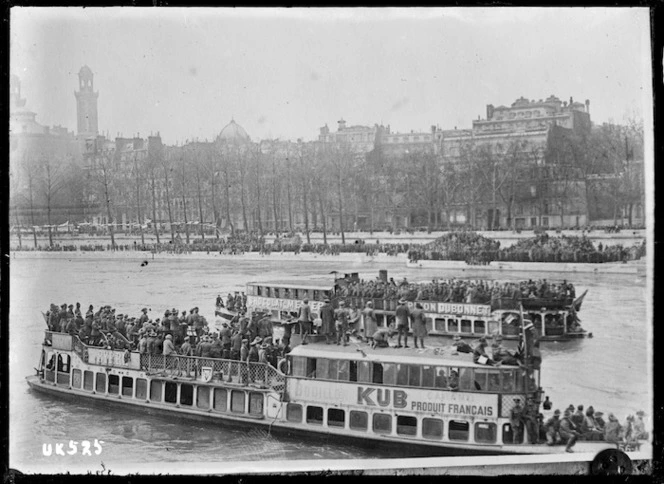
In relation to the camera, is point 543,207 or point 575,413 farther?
point 543,207

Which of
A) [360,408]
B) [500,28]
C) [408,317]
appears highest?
[500,28]

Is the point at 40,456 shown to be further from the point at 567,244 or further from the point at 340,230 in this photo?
the point at 567,244

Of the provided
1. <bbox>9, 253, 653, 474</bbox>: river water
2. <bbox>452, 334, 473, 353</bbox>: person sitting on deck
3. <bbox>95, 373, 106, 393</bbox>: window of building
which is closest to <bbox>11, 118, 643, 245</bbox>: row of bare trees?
<bbox>9, 253, 653, 474</bbox>: river water

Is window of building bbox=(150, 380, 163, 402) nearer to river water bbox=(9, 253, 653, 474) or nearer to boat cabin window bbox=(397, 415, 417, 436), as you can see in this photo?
river water bbox=(9, 253, 653, 474)

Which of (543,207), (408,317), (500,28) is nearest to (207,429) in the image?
(408,317)

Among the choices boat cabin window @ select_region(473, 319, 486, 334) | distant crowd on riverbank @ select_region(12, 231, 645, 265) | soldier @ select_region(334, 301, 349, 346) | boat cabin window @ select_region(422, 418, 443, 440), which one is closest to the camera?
boat cabin window @ select_region(422, 418, 443, 440)

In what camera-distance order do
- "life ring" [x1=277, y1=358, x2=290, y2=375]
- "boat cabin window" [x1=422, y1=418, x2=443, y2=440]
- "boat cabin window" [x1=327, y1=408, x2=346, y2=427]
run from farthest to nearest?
"life ring" [x1=277, y1=358, x2=290, y2=375] < "boat cabin window" [x1=327, y1=408, x2=346, y2=427] < "boat cabin window" [x1=422, y1=418, x2=443, y2=440]

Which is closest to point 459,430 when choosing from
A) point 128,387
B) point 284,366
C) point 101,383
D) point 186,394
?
point 284,366
